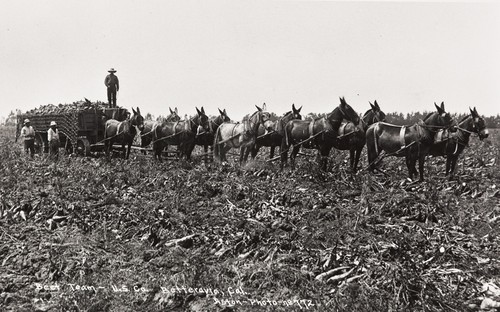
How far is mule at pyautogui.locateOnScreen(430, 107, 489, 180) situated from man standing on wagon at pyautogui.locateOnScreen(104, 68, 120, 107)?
12683mm

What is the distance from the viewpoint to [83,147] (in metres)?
16.2

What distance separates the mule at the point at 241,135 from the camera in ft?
43.1

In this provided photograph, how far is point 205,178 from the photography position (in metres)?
10.3

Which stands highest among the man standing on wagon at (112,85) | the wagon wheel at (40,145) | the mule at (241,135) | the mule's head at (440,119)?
the man standing on wagon at (112,85)

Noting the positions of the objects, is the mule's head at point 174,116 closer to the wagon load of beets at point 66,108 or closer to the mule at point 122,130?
the mule at point 122,130

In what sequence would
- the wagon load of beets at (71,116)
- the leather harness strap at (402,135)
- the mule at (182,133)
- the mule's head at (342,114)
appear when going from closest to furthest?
the leather harness strap at (402,135), the mule's head at (342,114), the mule at (182,133), the wagon load of beets at (71,116)

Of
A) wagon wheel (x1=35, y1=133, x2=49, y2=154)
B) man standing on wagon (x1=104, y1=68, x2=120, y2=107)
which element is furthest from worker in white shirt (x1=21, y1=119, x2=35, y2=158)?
man standing on wagon (x1=104, y1=68, x2=120, y2=107)

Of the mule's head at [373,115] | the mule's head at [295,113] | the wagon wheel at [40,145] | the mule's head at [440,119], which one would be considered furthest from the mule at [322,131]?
the wagon wheel at [40,145]

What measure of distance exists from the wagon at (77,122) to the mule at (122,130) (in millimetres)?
378

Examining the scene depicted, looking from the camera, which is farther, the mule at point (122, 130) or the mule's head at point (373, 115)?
the mule at point (122, 130)

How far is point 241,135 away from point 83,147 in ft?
23.0

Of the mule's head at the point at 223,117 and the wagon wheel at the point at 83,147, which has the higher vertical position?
the mule's head at the point at 223,117

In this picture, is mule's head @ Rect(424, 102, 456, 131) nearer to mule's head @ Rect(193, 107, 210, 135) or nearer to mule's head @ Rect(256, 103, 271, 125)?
mule's head @ Rect(256, 103, 271, 125)

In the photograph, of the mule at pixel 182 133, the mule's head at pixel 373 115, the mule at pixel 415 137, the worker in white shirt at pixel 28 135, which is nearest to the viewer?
the mule at pixel 415 137
